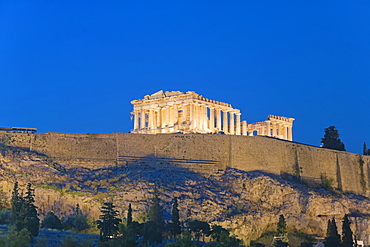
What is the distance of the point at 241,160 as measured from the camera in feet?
201

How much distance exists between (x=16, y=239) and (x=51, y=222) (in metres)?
9.13

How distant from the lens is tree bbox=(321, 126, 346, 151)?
251ft

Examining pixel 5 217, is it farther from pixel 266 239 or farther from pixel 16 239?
pixel 266 239

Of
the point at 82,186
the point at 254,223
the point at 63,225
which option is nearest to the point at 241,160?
the point at 254,223

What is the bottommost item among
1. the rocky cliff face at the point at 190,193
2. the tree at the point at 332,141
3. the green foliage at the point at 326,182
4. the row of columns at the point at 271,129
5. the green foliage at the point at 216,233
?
the green foliage at the point at 216,233

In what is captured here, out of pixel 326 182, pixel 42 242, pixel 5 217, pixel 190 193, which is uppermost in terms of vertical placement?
pixel 326 182

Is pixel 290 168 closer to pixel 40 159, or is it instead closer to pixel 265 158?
pixel 265 158

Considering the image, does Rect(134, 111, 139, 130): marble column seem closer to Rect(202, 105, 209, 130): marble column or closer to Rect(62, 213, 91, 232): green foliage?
Rect(202, 105, 209, 130): marble column

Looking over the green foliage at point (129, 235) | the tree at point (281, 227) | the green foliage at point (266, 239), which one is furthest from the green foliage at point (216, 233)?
the green foliage at point (266, 239)

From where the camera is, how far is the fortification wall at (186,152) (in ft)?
184

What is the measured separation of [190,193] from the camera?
5353cm

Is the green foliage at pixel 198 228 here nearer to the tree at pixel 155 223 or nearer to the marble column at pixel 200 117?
the tree at pixel 155 223

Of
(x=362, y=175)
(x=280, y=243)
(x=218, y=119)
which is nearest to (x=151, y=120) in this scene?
(x=218, y=119)

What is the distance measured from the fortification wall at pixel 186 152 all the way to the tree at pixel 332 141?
7816 millimetres
